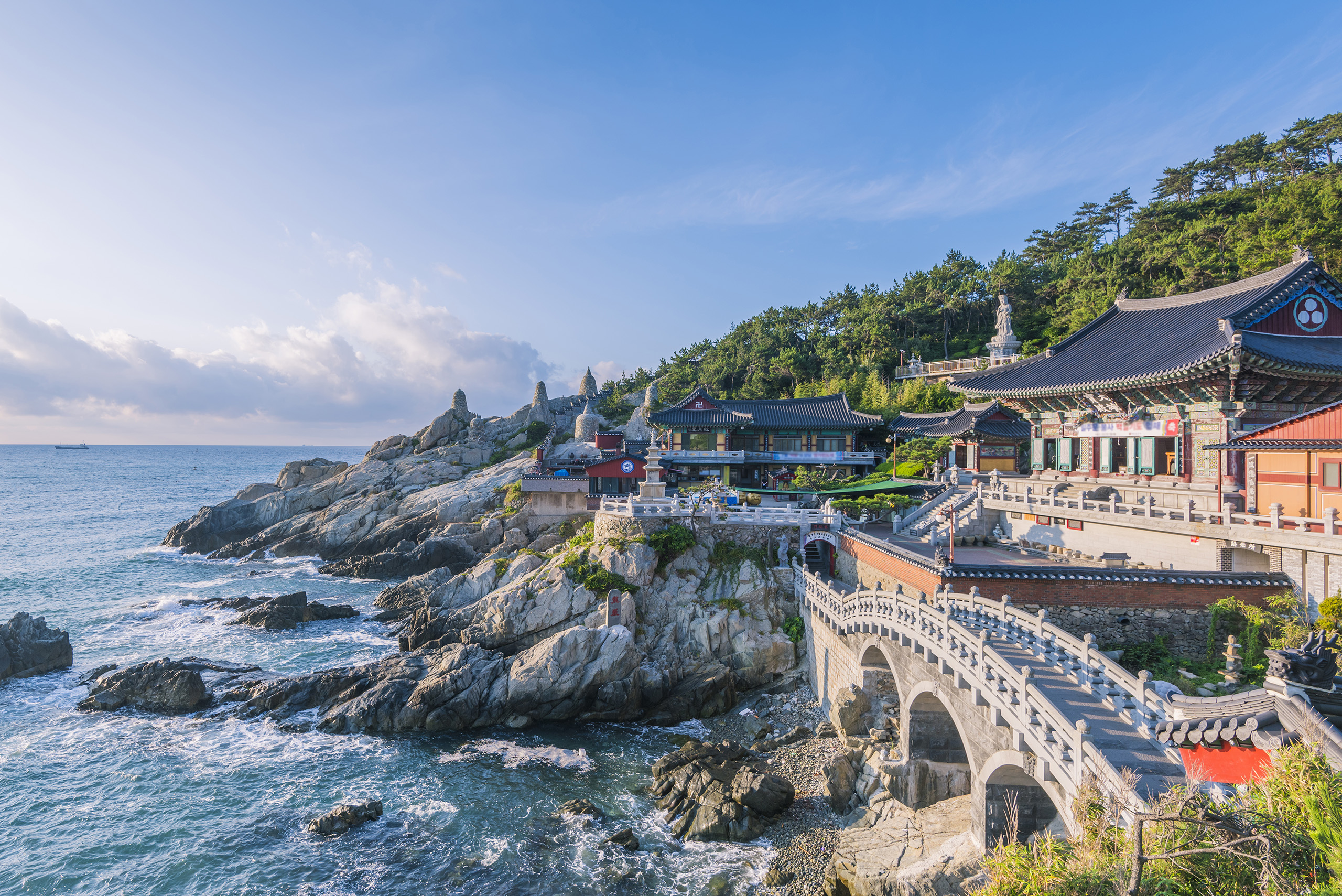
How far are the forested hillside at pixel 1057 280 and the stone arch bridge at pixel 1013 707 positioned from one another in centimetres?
4885

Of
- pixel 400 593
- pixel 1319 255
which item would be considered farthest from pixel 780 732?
pixel 1319 255

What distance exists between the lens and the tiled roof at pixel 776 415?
184ft

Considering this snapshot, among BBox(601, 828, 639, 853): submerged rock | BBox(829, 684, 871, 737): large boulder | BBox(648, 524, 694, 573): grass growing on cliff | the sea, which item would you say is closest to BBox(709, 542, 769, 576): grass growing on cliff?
BBox(648, 524, 694, 573): grass growing on cliff

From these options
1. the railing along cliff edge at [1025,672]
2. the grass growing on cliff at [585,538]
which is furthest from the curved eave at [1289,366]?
the grass growing on cliff at [585,538]

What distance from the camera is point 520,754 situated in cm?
2492

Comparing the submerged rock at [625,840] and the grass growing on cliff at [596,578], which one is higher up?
the grass growing on cliff at [596,578]

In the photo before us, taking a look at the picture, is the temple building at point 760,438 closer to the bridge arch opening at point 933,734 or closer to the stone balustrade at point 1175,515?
the stone balustrade at point 1175,515

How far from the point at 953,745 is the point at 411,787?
19.0 meters

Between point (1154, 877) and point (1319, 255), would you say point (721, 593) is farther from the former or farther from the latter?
point (1319, 255)

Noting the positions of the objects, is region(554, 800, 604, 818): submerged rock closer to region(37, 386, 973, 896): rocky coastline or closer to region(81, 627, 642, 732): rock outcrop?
region(37, 386, 973, 896): rocky coastline

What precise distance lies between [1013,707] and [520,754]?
1925cm

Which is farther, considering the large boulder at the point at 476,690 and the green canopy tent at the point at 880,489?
the green canopy tent at the point at 880,489

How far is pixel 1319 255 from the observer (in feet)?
148

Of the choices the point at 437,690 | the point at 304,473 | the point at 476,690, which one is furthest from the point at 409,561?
the point at 304,473
